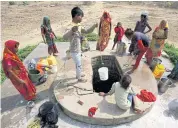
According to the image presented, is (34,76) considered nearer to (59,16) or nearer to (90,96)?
(90,96)

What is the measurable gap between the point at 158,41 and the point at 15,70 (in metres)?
3.71

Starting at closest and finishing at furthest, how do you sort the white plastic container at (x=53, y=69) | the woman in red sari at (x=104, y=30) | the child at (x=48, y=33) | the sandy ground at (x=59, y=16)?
the white plastic container at (x=53, y=69) < the child at (x=48, y=33) < the woman in red sari at (x=104, y=30) < the sandy ground at (x=59, y=16)

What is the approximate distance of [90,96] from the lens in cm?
498

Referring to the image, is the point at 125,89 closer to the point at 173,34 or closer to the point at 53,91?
the point at 53,91

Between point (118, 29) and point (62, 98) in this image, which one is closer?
point (62, 98)

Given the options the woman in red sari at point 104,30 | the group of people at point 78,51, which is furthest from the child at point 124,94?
the woman in red sari at point 104,30

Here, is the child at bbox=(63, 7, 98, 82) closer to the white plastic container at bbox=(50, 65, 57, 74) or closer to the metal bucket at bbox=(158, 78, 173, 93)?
the white plastic container at bbox=(50, 65, 57, 74)

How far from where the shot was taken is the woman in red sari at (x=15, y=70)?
4590 mm

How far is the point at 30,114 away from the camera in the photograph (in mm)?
4844

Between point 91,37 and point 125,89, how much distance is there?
14.9 ft

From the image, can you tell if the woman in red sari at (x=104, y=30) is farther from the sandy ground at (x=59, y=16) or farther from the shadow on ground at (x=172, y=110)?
the sandy ground at (x=59, y=16)

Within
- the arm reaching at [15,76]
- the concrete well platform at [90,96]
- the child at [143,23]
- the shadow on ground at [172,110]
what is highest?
the child at [143,23]

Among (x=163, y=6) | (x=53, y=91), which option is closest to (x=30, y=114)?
(x=53, y=91)

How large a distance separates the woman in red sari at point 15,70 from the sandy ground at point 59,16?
14.8 ft
